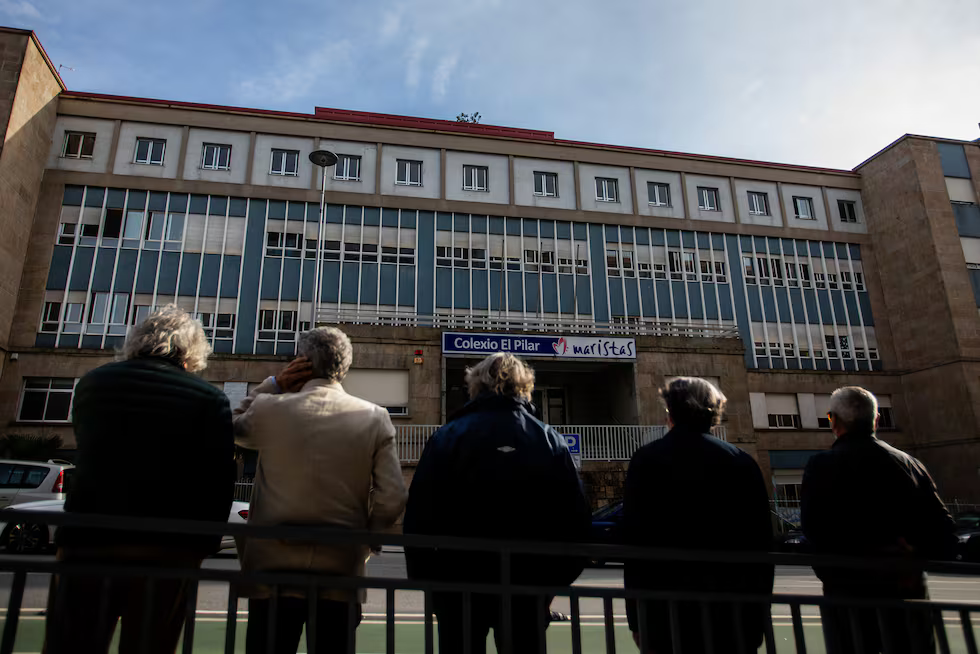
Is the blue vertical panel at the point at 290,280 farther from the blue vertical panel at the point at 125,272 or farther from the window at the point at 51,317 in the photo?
the window at the point at 51,317

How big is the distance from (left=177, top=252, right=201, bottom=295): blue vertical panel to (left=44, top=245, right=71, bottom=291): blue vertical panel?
13.4 ft

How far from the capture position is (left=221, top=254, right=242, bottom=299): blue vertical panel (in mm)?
23844

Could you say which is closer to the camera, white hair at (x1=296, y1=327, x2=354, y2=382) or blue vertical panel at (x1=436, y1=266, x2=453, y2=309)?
white hair at (x1=296, y1=327, x2=354, y2=382)

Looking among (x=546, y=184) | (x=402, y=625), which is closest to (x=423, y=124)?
(x=546, y=184)

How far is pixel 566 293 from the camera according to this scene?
86.3 ft

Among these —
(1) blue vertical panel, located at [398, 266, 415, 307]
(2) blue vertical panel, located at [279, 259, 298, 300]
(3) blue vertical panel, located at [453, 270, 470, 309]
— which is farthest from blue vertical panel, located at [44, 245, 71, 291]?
(3) blue vertical panel, located at [453, 270, 470, 309]

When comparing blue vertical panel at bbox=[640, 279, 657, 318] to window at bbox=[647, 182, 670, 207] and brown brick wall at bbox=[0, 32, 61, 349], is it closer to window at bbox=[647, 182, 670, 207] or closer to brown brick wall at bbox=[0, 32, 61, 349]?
window at bbox=[647, 182, 670, 207]

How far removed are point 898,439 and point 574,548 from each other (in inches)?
1230

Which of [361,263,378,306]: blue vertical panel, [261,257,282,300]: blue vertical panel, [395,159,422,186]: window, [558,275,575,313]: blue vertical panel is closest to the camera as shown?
[261,257,282,300]: blue vertical panel

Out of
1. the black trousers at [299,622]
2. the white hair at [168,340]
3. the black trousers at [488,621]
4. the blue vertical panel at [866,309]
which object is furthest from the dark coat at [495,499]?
the blue vertical panel at [866,309]

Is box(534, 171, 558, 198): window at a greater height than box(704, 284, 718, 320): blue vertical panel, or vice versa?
box(534, 171, 558, 198): window

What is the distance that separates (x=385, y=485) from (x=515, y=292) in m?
23.3

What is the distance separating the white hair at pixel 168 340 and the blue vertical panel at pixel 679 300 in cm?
2583

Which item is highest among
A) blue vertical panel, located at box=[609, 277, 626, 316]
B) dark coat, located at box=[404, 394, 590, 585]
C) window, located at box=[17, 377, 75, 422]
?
blue vertical panel, located at box=[609, 277, 626, 316]
